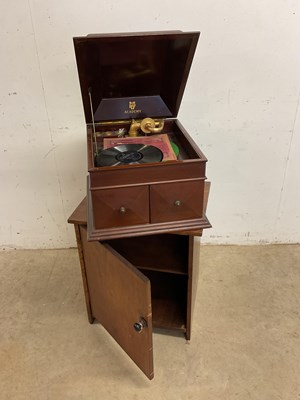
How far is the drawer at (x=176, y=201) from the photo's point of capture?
0.99 m

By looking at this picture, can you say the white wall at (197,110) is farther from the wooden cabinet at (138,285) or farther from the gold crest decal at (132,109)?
the wooden cabinet at (138,285)

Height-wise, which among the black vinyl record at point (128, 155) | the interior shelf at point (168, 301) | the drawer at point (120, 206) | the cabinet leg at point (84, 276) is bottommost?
the interior shelf at point (168, 301)

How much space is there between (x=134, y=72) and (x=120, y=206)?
0.53 metres

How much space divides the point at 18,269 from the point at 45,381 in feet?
2.35

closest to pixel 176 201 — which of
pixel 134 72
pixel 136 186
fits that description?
pixel 136 186

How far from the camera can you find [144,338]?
1067mm

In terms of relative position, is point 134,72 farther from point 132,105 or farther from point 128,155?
point 128,155

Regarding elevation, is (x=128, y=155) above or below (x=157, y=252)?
above

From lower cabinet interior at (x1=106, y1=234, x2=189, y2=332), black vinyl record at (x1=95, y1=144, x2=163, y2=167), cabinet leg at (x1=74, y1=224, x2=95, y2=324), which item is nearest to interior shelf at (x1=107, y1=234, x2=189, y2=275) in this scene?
lower cabinet interior at (x1=106, y1=234, x2=189, y2=332)

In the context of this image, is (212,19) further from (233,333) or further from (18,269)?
(18,269)

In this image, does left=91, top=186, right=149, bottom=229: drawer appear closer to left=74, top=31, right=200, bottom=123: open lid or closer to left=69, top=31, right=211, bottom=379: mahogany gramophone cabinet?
left=69, top=31, right=211, bottom=379: mahogany gramophone cabinet

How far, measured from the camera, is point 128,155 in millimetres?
1055

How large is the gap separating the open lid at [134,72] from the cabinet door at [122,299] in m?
0.49

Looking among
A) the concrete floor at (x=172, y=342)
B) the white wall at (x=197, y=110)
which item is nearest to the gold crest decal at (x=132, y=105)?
the white wall at (x=197, y=110)
